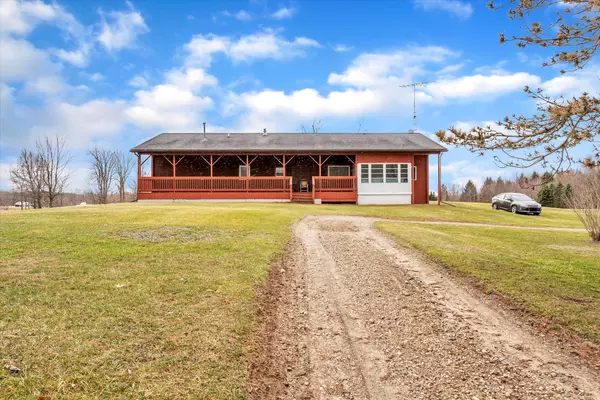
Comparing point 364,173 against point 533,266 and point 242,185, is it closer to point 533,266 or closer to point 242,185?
point 242,185

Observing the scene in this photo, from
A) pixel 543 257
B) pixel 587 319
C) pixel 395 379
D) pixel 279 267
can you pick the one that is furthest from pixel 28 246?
pixel 543 257

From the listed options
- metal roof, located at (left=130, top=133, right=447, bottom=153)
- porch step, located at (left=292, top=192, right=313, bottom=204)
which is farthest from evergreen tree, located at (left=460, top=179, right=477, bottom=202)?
porch step, located at (left=292, top=192, right=313, bottom=204)

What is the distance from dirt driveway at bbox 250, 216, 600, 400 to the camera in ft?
12.8

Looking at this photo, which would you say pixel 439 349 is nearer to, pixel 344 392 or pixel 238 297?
pixel 344 392

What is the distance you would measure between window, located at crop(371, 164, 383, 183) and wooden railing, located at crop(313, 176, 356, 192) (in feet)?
4.74

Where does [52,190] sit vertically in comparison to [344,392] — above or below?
above

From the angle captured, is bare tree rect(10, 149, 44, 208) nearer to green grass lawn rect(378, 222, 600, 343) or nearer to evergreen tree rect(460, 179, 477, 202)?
green grass lawn rect(378, 222, 600, 343)

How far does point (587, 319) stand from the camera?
5.54 meters

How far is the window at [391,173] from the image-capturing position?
88.8ft

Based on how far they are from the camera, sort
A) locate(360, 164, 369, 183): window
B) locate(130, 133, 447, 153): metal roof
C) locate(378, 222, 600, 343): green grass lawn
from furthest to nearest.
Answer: locate(360, 164, 369, 183): window < locate(130, 133, 447, 153): metal roof < locate(378, 222, 600, 343): green grass lawn

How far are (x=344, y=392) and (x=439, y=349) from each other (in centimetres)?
166

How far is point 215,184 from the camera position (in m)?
27.0

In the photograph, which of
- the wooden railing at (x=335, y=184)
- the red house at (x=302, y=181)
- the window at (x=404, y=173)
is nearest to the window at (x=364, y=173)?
the red house at (x=302, y=181)

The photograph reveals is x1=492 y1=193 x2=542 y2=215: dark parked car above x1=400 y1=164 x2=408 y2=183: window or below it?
below
